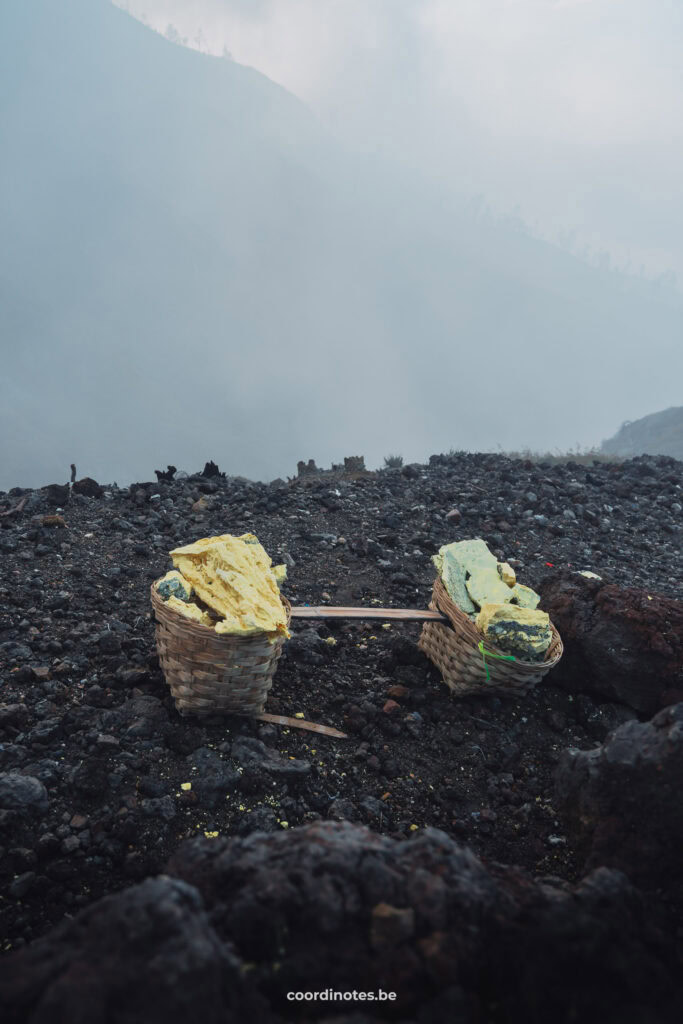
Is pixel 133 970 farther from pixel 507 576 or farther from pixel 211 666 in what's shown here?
pixel 507 576

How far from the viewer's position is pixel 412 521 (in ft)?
21.4

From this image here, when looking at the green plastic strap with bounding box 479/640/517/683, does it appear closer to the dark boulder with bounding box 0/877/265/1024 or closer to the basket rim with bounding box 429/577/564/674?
the basket rim with bounding box 429/577/564/674

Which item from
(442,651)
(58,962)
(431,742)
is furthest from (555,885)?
(442,651)

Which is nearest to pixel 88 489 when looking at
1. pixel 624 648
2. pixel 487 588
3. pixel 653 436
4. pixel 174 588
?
pixel 174 588

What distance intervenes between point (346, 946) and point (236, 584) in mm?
2001

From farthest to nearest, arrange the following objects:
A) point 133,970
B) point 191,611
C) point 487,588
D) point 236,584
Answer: point 487,588 → point 236,584 → point 191,611 → point 133,970

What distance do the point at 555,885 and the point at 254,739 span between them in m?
1.65

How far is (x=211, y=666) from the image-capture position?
2885mm

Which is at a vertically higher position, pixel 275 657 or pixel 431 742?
pixel 275 657

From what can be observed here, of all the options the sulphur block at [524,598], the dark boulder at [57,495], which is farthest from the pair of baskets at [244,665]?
the dark boulder at [57,495]

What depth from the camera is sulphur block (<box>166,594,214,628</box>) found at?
2.92m

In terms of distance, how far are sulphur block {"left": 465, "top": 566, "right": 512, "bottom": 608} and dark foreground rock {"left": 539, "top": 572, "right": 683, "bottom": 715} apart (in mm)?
493

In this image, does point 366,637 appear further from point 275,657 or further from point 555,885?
point 555,885

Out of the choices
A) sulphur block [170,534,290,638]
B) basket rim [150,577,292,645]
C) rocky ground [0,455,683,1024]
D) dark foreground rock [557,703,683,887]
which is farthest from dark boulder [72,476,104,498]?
dark foreground rock [557,703,683,887]
